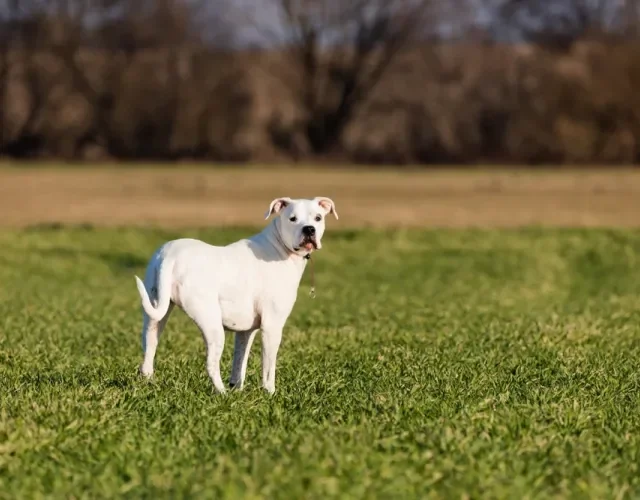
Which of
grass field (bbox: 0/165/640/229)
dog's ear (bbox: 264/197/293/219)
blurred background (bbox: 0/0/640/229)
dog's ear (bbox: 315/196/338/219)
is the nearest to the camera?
dog's ear (bbox: 264/197/293/219)

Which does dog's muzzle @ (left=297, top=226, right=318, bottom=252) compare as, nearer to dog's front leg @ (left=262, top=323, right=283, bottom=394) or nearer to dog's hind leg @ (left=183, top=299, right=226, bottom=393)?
dog's front leg @ (left=262, top=323, right=283, bottom=394)

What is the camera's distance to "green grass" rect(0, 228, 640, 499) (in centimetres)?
664

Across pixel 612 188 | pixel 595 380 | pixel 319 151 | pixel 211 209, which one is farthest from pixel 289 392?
pixel 319 151

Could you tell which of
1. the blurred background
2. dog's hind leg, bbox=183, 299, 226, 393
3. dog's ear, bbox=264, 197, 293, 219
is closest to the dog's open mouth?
dog's ear, bbox=264, 197, 293, 219

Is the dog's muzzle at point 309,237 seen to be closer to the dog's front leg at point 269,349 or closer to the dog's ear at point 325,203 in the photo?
the dog's ear at point 325,203

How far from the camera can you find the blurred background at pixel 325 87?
2729 inches

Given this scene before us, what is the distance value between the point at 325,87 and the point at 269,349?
6814cm

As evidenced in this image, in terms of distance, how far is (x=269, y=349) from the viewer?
9.14m

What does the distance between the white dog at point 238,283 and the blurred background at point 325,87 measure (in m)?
54.7

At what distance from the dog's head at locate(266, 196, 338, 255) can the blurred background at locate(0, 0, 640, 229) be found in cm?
5476

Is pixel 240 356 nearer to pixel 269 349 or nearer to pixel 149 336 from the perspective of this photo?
pixel 269 349

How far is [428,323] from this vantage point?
15328 mm

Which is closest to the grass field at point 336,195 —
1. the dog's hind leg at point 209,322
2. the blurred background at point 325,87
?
the blurred background at point 325,87

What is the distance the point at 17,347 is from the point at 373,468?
6.33 metres
